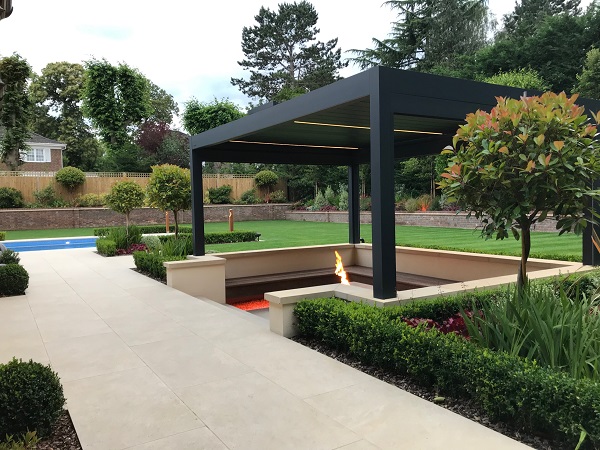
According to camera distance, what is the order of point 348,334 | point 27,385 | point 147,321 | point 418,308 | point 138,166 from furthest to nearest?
point 138,166, point 147,321, point 418,308, point 348,334, point 27,385

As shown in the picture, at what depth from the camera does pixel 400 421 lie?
299cm

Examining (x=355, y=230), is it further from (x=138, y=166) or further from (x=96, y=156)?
(x=96, y=156)

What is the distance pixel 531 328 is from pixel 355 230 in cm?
714

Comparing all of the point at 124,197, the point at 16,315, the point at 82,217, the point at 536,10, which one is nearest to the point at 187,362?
the point at 16,315

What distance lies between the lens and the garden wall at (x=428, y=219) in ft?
56.7

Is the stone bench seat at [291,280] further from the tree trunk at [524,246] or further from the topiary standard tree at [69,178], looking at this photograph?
the topiary standard tree at [69,178]

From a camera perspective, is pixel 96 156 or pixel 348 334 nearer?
pixel 348 334

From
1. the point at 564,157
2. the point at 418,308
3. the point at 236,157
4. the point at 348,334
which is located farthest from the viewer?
the point at 236,157

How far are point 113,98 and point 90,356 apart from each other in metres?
31.4

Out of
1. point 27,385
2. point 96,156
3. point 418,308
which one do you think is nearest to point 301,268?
point 418,308

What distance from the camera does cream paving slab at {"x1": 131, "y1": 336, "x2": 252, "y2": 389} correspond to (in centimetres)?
386

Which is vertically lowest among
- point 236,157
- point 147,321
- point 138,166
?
point 147,321

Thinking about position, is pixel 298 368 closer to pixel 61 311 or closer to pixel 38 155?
pixel 61 311

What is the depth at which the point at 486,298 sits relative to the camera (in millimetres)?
4508
